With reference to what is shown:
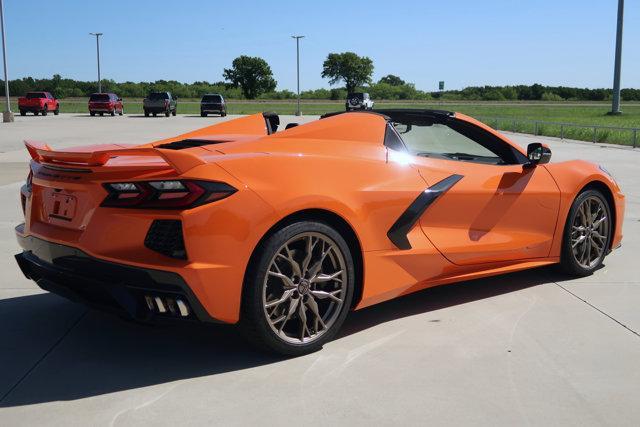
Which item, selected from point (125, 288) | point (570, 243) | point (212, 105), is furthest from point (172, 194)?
point (212, 105)

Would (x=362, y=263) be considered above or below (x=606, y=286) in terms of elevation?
above

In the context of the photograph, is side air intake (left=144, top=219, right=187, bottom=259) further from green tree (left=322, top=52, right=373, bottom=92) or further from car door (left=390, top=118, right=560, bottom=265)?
green tree (left=322, top=52, right=373, bottom=92)

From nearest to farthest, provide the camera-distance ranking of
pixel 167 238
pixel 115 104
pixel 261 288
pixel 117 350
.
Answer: pixel 167 238 < pixel 261 288 < pixel 117 350 < pixel 115 104

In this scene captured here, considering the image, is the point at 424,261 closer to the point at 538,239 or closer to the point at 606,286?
the point at 538,239

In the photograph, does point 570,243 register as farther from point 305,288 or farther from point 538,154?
point 305,288

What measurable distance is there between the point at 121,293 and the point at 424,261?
1884 millimetres

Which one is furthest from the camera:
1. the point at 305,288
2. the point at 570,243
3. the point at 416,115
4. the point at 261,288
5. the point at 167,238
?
the point at 570,243

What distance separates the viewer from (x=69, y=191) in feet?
12.2

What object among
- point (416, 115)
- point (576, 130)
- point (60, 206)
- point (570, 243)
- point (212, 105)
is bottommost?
point (570, 243)

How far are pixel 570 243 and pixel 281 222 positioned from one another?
8.91ft

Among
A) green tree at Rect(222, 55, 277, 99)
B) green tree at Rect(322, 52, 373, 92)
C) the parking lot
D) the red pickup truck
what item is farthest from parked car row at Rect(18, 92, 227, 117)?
green tree at Rect(322, 52, 373, 92)

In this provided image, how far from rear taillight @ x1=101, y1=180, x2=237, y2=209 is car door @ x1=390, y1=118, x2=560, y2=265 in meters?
1.48

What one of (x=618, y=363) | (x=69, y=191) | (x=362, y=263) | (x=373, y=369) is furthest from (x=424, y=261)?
(x=69, y=191)

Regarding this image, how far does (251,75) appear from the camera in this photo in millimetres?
147375
